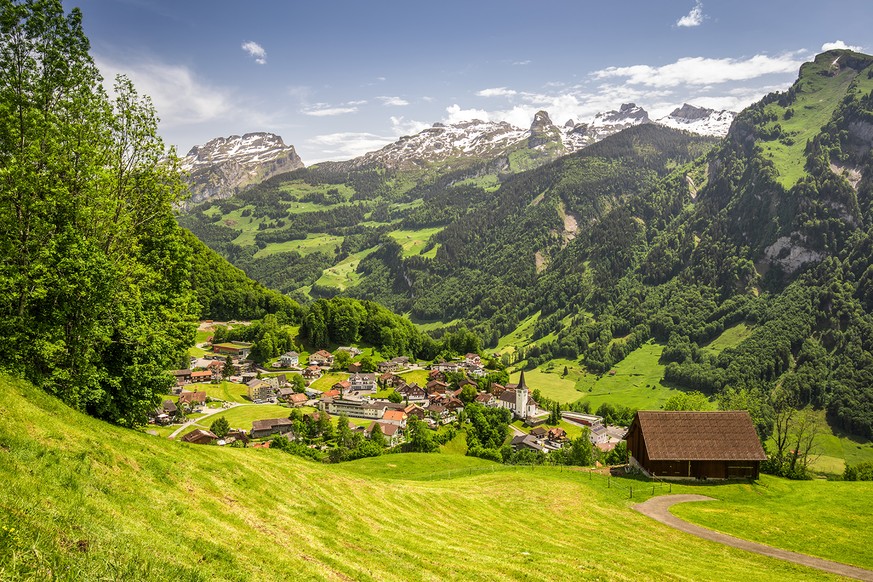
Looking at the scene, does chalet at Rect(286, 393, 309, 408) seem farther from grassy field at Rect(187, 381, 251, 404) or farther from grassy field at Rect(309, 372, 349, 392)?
grassy field at Rect(187, 381, 251, 404)

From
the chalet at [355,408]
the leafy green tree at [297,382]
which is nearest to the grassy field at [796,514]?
the chalet at [355,408]

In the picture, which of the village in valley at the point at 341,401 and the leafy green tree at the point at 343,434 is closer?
→ the leafy green tree at the point at 343,434

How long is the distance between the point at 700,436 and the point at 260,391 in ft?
329

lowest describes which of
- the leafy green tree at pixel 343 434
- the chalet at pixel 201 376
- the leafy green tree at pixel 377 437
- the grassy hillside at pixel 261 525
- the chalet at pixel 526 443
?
the chalet at pixel 526 443

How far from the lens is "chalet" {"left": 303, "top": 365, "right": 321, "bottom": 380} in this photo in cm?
14275

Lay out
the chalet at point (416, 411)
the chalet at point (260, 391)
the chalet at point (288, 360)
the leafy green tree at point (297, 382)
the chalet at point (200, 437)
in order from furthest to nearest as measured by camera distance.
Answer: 1. the chalet at point (288, 360)
2. the leafy green tree at point (297, 382)
3. the chalet at point (416, 411)
4. the chalet at point (260, 391)
5. the chalet at point (200, 437)

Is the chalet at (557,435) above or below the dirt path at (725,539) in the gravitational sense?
below

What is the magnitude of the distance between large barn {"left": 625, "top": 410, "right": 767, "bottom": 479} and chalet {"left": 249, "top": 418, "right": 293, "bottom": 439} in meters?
70.0

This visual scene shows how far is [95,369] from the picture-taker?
80.5 ft

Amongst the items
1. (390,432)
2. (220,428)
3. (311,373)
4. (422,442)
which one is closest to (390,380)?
(311,373)

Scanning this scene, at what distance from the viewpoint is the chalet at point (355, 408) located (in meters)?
122

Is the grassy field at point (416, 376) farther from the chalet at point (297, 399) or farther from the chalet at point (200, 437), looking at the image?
the chalet at point (200, 437)

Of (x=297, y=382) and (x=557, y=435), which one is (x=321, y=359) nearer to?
(x=297, y=382)

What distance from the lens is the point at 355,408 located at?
12350 cm
